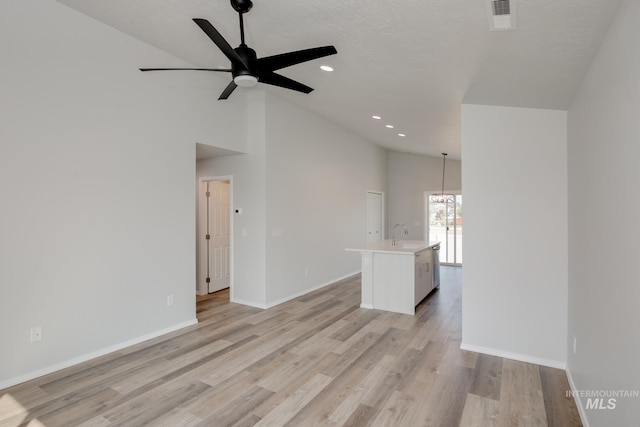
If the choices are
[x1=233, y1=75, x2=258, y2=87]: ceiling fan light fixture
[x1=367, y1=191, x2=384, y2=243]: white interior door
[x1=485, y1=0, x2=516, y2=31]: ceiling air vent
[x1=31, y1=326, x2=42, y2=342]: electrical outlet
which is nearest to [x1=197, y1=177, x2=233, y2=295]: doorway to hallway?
[x1=31, y1=326, x2=42, y2=342]: electrical outlet

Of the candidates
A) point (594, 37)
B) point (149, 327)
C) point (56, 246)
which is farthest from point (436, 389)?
point (56, 246)

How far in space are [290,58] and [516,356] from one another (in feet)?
11.0

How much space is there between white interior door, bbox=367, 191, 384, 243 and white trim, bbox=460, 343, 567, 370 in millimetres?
4780

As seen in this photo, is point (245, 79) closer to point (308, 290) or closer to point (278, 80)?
point (278, 80)

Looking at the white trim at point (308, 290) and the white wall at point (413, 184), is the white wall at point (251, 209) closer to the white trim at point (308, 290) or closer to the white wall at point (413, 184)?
the white trim at point (308, 290)

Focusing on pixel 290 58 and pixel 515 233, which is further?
pixel 515 233

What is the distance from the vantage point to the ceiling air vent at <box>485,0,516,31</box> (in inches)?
65.6

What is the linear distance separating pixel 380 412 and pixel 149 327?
2.73 metres

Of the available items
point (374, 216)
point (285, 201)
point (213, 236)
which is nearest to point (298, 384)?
point (285, 201)

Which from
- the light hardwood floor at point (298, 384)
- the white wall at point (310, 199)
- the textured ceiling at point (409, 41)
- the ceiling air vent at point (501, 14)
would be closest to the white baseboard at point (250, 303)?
the white wall at point (310, 199)

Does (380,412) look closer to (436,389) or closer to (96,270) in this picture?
(436,389)

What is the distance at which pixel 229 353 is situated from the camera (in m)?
3.30

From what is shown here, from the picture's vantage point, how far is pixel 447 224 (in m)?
8.71

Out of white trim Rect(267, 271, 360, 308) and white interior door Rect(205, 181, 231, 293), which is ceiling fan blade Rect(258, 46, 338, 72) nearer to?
white trim Rect(267, 271, 360, 308)
